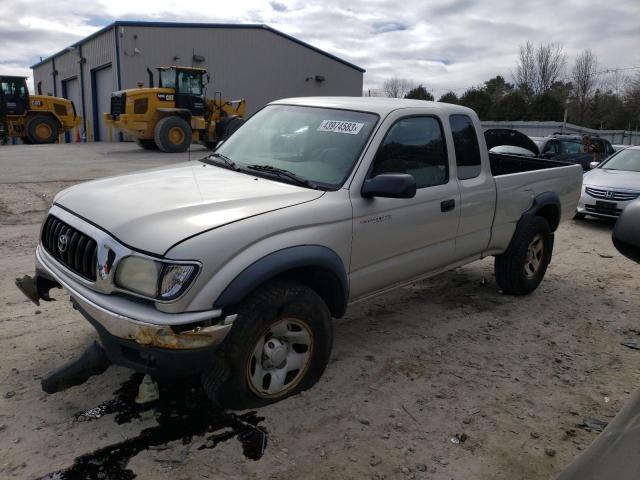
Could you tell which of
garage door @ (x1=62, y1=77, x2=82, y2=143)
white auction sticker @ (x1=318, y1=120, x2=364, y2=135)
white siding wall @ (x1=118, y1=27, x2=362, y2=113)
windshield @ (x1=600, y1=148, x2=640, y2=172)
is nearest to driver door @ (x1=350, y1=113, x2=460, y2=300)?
white auction sticker @ (x1=318, y1=120, x2=364, y2=135)

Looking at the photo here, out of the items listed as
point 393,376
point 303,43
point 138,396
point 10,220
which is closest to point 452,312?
point 393,376

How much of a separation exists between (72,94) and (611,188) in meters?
35.9

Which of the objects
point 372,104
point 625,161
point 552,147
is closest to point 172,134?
point 552,147

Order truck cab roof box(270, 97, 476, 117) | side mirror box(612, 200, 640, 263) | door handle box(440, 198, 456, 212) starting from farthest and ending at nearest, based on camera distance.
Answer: door handle box(440, 198, 456, 212), truck cab roof box(270, 97, 476, 117), side mirror box(612, 200, 640, 263)

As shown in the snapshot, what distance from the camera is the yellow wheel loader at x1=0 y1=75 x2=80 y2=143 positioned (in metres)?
22.9

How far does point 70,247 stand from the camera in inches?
120

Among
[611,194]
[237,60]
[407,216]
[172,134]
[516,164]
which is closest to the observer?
[407,216]

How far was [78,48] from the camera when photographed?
3297cm

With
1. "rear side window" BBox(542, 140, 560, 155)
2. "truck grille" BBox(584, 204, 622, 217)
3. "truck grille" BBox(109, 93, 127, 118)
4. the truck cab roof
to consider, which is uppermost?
"truck grille" BBox(109, 93, 127, 118)

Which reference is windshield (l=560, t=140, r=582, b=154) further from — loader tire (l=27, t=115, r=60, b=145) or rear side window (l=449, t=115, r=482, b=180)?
loader tire (l=27, t=115, r=60, b=145)

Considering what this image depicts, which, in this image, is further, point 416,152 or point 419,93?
point 419,93

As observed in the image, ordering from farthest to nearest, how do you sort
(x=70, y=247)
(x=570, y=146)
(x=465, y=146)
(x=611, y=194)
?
(x=570, y=146), (x=611, y=194), (x=465, y=146), (x=70, y=247)

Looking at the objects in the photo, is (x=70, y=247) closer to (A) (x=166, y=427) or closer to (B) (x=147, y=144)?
(A) (x=166, y=427)

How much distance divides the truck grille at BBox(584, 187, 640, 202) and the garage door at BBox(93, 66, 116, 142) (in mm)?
26637
